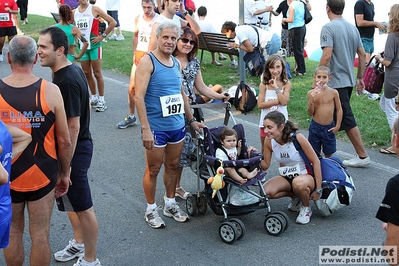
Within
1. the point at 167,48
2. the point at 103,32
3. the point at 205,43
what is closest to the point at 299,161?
the point at 167,48

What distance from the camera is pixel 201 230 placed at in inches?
199

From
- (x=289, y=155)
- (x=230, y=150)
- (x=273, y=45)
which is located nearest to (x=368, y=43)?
(x=273, y=45)

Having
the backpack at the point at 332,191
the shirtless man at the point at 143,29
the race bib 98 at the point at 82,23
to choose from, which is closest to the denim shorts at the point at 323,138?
the backpack at the point at 332,191

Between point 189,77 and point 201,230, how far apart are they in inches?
62.1

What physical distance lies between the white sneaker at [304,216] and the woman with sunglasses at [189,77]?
1201 mm

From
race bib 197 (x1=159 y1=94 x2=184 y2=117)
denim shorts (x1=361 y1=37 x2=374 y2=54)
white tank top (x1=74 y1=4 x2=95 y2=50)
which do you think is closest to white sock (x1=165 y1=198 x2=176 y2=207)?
race bib 197 (x1=159 y1=94 x2=184 y2=117)

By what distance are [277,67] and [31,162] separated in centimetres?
316

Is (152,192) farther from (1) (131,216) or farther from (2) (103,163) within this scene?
(2) (103,163)

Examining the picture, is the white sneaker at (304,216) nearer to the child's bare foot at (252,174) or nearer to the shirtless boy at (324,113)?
the child's bare foot at (252,174)

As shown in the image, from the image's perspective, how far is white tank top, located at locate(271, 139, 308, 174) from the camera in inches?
201

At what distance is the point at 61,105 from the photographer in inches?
141

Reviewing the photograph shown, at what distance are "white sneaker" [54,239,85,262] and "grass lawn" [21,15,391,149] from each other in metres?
4.22

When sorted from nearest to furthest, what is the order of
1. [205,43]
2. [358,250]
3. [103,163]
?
[358,250]
[103,163]
[205,43]

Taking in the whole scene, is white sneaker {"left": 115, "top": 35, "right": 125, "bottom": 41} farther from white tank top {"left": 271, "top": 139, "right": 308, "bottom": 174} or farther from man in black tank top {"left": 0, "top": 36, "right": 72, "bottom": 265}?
man in black tank top {"left": 0, "top": 36, "right": 72, "bottom": 265}
